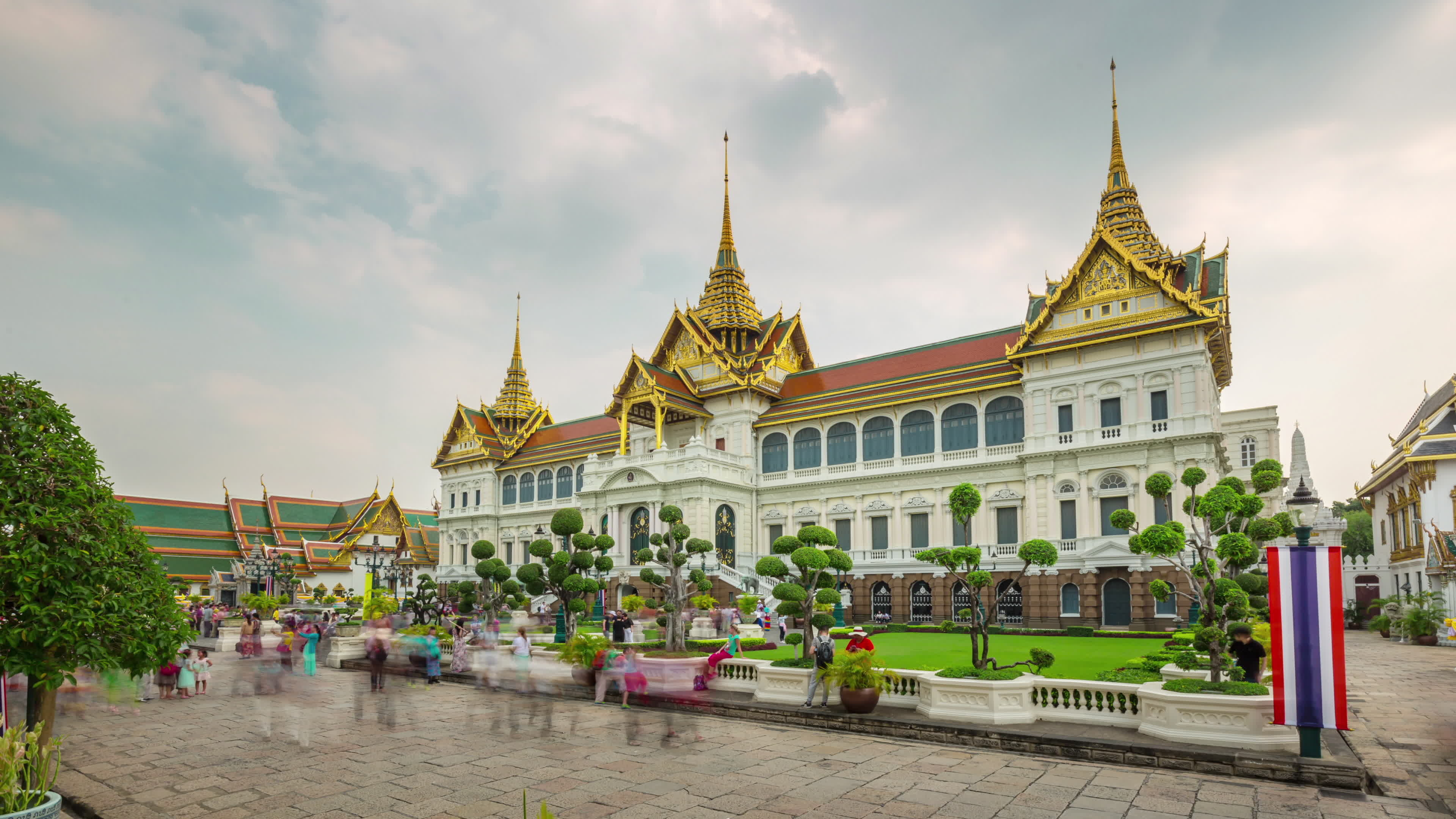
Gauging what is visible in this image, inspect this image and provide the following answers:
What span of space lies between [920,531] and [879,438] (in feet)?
15.5

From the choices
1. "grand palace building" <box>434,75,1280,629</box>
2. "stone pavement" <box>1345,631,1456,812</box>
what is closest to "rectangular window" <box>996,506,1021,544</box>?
"grand palace building" <box>434,75,1280,629</box>

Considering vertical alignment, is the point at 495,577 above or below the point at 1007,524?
below

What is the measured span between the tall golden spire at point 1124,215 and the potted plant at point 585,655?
2890cm

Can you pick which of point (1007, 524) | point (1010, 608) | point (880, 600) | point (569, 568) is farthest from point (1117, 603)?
point (569, 568)

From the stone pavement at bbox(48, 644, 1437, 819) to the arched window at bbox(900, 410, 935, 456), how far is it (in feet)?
84.2

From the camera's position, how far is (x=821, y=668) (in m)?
14.7

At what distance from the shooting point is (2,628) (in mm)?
7902

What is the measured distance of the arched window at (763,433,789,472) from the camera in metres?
43.1

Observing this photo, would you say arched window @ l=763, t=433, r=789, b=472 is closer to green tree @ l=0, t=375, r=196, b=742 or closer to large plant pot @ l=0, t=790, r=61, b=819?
green tree @ l=0, t=375, r=196, b=742

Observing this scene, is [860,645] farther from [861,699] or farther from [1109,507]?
[1109,507]

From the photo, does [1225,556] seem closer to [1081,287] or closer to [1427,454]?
[1081,287]

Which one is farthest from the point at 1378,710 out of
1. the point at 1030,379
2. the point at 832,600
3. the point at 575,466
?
the point at 575,466

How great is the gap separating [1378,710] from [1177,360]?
1888cm

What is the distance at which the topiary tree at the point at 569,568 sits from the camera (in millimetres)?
24203
